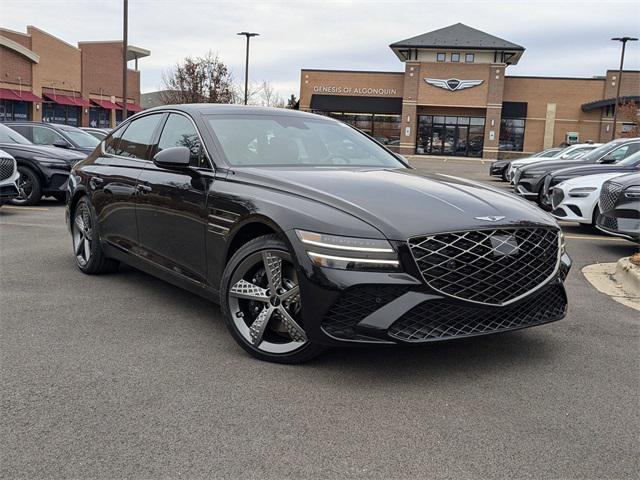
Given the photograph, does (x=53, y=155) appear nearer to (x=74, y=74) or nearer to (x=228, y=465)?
(x=228, y=465)

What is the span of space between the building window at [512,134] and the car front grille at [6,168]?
45.5 metres

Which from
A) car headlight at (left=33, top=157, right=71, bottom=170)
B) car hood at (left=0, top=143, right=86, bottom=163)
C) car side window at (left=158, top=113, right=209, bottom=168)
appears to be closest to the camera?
car side window at (left=158, top=113, right=209, bottom=168)

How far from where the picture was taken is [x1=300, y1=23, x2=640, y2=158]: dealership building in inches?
1946

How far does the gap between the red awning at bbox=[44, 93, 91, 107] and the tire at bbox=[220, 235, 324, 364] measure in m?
46.9

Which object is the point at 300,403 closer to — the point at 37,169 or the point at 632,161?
the point at 632,161

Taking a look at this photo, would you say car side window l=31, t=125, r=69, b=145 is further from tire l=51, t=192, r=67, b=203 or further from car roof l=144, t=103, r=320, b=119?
car roof l=144, t=103, r=320, b=119

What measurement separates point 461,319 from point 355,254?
0.70 m

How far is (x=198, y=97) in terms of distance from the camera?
4025 centimetres

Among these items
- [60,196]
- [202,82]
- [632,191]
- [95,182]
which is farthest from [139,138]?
[202,82]

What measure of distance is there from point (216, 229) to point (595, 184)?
749 cm

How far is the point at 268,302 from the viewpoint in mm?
3809

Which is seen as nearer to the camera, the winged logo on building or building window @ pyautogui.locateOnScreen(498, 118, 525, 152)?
the winged logo on building

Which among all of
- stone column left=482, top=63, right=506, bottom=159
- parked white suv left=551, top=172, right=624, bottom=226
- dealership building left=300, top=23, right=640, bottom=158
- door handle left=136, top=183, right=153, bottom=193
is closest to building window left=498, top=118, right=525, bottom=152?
dealership building left=300, top=23, right=640, bottom=158

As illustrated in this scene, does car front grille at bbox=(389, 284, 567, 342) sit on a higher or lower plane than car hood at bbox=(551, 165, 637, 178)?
lower
